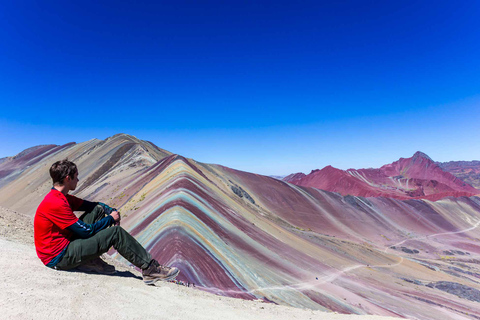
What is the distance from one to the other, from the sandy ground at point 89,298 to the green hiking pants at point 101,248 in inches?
7.9

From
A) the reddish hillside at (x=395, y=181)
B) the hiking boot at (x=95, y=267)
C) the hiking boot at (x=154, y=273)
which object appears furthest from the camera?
the reddish hillside at (x=395, y=181)

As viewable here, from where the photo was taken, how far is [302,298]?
9844mm

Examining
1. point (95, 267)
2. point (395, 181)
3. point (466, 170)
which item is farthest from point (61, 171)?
point (466, 170)

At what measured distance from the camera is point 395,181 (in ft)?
328

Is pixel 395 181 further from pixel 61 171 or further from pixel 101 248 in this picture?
pixel 61 171

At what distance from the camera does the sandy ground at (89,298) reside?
2863 millimetres

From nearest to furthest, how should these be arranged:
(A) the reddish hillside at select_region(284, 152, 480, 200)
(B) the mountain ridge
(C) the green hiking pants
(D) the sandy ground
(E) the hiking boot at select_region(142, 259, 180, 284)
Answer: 1. (D) the sandy ground
2. (C) the green hiking pants
3. (E) the hiking boot at select_region(142, 259, 180, 284)
4. (B) the mountain ridge
5. (A) the reddish hillside at select_region(284, 152, 480, 200)

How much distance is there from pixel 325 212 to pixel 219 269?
117ft

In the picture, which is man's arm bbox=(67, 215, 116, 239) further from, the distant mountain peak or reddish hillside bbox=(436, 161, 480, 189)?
reddish hillside bbox=(436, 161, 480, 189)

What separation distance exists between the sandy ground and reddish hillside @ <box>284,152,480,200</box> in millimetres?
75919

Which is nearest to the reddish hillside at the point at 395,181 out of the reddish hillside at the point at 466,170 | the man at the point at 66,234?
the reddish hillside at the point at 466,170

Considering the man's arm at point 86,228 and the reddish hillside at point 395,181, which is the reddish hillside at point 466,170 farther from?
the man's arm at point 86,228

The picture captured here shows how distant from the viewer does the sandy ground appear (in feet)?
9.39

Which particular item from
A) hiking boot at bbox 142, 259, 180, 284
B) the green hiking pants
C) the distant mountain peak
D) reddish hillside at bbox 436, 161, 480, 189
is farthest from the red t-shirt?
reddish hillside at bbox 436, 161, 480, 189
